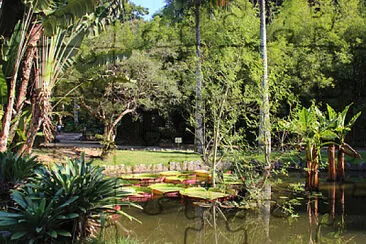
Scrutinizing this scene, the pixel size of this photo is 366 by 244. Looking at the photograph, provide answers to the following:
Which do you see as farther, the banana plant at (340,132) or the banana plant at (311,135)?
the banana plant at (340,132)

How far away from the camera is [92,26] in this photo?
207 inches

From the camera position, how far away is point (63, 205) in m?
2.36

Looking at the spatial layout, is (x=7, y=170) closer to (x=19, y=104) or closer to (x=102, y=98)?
(x=19, y=104)

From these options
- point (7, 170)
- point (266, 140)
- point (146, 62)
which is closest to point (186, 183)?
point (266, 140)

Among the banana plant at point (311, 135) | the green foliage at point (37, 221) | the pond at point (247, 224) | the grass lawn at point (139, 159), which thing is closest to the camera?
the green foliage at point (37, 221)

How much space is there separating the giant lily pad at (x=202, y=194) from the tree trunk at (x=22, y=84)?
7.60ft

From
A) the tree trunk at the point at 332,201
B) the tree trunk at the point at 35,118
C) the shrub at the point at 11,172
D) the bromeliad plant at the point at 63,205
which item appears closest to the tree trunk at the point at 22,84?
the tree trunk at the point at 35,118

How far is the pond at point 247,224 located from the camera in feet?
11.5

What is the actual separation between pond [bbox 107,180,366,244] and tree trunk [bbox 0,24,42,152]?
55.1 inches

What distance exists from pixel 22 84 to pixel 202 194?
2.53 metres

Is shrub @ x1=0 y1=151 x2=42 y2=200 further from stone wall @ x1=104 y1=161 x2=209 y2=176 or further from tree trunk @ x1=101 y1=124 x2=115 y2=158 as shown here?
tree trunk @ x1=101 y1=124 x2=115 y2=158

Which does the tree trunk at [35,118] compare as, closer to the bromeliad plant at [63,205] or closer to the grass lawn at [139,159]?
the bromeliad plant at [63,205]

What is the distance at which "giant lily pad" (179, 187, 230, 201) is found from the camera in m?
4.71

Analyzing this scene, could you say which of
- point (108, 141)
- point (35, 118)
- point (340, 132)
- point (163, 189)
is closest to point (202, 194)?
point (163, 189)
